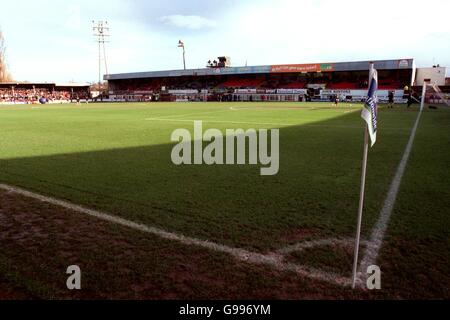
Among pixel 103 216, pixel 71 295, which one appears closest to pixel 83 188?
pixel 103 216

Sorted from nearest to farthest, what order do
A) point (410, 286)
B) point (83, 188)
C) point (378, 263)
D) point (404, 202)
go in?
point (410, 286), point (378, 263), point (404, 202), point (83, 188)

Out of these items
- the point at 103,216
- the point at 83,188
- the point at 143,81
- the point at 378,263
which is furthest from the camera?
the point at 143,81

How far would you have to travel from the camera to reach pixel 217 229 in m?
4.25

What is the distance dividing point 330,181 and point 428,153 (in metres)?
4.61

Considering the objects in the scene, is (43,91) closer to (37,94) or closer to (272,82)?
(37,94)
